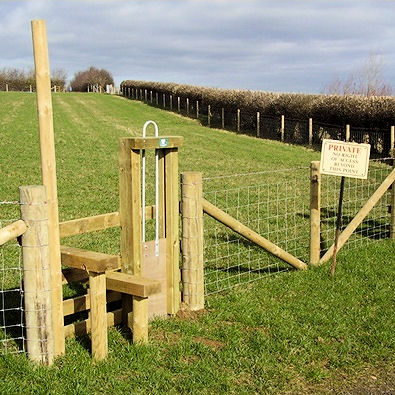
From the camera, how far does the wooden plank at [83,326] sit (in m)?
5.39

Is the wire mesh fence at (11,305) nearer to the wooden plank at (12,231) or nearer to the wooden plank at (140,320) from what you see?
the wooden plank at (12,231)

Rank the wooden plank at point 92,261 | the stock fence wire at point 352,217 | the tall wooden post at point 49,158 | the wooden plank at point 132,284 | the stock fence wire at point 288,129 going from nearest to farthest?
the tall wooden post at point 49,158 < the wooden plank at point 92,261 < the wooden plank at point 132,284 < the stock fence wire at point 352,217 < the stock fence wire at point 288,129

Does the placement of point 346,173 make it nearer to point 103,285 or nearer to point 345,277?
point 345,277

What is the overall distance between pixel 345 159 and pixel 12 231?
4.34 metres

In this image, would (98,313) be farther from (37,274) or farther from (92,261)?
(37,274)

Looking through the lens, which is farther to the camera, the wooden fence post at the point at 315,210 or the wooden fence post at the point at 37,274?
the wooden fence post at the point at 315,210

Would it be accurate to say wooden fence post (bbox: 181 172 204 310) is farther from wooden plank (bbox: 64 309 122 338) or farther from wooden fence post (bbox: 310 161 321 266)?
wooden fence post (bbox: 310 161 321 266)

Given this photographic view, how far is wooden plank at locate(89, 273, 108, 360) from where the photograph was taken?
5.00 m

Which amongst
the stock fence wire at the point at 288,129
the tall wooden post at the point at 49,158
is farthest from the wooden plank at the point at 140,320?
the stock fence wire at the point at 288,129

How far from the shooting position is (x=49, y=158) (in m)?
4.80

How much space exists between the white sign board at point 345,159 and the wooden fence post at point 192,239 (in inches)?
76.5

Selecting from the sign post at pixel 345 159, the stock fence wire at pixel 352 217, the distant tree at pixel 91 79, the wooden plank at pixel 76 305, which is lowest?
the stock fence wire at pixel 352 217

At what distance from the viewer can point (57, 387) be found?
458cm

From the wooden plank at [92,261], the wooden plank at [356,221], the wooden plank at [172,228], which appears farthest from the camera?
the wooden plank at [356,221]
